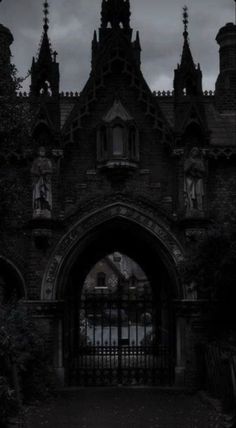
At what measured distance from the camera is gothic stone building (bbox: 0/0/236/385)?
59.6ft

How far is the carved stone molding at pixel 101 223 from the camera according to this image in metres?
18.3

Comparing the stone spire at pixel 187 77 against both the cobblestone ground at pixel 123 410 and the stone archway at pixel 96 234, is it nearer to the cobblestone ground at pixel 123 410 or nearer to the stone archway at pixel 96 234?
the stone archway at pixel 96 234

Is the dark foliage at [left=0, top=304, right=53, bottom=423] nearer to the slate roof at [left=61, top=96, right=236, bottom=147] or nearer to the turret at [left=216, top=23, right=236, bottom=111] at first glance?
the slate roof at [left=61, top=96, right=236, bottom=147]

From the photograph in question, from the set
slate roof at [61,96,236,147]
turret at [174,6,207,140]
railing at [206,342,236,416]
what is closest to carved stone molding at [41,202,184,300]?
turret at [174,6,207,140]

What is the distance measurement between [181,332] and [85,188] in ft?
15.1

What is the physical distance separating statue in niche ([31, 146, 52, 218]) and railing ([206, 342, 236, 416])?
17.8 feet

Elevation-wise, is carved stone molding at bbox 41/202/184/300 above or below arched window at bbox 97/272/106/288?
below

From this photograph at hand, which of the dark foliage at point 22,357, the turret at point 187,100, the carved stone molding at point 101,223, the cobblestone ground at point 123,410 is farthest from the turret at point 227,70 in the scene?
the dark foliage at point 22,357

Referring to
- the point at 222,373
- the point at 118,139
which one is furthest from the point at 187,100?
the point at 222,373

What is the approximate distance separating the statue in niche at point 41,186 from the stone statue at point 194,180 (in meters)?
3.58

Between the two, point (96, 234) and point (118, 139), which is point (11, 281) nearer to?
point (96, 234)

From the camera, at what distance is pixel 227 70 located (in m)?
24.0

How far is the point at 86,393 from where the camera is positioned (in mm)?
17484

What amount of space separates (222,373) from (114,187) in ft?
20.7
